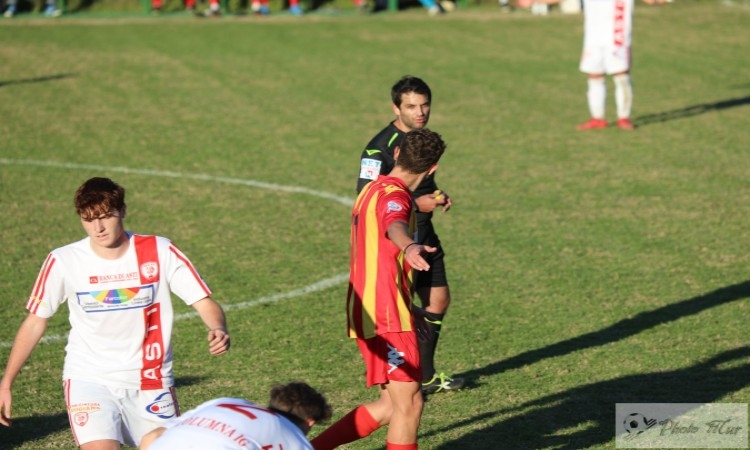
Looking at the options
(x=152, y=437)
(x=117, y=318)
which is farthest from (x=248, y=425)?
(x=117, y=318)

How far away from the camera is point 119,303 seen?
582 cm

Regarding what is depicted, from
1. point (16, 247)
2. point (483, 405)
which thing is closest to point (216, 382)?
point (483, 405)

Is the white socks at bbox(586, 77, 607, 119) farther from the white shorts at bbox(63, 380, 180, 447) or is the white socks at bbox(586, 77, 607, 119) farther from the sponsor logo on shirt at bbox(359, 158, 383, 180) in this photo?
the white shorts at bbox(63, 380, 180, 447)

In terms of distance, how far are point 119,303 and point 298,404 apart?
130 cm

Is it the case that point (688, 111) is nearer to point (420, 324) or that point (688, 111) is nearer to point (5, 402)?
point (420, 324)

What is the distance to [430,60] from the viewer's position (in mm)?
23438

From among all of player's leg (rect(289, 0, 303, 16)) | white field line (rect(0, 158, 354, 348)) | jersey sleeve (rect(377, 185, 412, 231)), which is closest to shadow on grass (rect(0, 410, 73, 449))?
white field line (rect(0, 158, 354, 348))

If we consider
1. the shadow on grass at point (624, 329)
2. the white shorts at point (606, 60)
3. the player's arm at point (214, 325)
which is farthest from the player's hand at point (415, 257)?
the white shorts at point (606, 60)

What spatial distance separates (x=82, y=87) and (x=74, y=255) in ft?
51.2

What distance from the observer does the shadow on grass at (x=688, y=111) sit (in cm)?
1838

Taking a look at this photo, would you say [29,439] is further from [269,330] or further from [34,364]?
[269,330]

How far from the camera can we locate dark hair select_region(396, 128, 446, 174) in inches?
250

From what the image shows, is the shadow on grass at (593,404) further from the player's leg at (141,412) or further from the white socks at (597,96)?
the white socks at (597,96)
